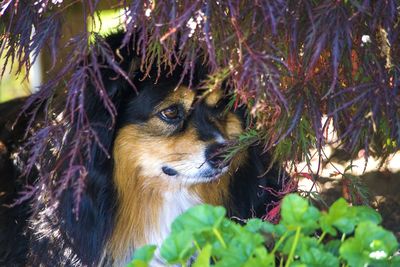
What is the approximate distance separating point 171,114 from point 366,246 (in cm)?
134

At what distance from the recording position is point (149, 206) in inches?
133

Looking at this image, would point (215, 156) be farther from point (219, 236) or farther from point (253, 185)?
point (219, 236)

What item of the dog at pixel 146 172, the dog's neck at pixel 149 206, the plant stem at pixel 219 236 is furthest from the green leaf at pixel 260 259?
the dog's neck at pixel 149 206

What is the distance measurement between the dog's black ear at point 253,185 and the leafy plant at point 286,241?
133cm

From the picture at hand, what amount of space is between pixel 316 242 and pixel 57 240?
5.22 ft

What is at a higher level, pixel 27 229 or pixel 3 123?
pixel 3 123

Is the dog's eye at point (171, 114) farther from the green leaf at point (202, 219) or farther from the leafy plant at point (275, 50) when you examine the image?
A: the green leaf at point (202, 219)

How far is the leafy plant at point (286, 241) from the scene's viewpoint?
191 cm

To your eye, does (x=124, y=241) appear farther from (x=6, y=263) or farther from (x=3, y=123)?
(x=3, y=123)

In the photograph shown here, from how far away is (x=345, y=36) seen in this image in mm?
2270

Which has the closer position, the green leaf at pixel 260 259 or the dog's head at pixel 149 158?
the green leaf at pixel 260 259

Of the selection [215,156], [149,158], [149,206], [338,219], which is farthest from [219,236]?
[149,206]

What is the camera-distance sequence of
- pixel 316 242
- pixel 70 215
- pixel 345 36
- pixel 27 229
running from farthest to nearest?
pixel 27 229
pixel 70 215
pixel 345 36
pixel 316 242

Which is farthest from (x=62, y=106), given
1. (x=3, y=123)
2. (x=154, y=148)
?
(x=3, y=123)
